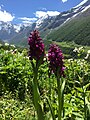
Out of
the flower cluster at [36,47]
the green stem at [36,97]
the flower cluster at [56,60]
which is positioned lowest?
the green stem at [36,97]

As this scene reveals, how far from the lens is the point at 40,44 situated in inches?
157

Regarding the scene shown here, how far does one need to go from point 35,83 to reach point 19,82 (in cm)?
512

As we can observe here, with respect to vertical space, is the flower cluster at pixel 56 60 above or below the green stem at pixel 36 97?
above

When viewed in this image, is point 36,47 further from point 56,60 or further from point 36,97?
point 36,97

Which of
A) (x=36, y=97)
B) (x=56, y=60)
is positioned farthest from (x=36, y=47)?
(x=36, y=97)

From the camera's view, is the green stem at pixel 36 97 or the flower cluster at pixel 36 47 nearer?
the flower cluster at pixel 36 47

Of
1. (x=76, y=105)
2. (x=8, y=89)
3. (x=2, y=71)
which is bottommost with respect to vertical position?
(x=76, y=105)

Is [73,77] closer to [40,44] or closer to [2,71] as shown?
[2,71]

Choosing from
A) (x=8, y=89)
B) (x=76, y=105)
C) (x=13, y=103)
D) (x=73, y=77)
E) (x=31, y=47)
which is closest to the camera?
(x=31, y=47)

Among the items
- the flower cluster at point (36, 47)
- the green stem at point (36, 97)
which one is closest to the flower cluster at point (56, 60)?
the flower cluster at point (36, 47)

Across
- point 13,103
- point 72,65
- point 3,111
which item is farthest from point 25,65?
point 3,111

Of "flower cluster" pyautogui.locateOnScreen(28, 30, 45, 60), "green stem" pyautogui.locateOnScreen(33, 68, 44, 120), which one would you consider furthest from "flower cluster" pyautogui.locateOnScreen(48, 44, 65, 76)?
"green stem" pyautogui.locateOnScreen(33, 68, 44, 120)

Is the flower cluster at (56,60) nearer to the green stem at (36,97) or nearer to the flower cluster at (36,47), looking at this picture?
the flower cluster at (36,47)

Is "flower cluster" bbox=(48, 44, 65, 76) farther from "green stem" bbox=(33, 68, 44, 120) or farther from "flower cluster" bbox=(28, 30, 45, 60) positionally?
"green stem" bbox=(33, 68, 44, 120)
